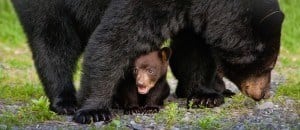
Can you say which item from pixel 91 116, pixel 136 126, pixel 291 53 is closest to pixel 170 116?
pixel 136 126

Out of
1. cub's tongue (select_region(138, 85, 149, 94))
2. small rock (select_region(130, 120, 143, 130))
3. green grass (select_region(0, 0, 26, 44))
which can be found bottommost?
small rock (select_region(130, 120, 143, 130))

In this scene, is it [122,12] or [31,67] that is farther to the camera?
[31,67]

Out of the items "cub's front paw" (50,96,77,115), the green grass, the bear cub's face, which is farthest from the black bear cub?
the green grass

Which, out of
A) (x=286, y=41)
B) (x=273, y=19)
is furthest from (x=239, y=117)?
(x=286, y=41)

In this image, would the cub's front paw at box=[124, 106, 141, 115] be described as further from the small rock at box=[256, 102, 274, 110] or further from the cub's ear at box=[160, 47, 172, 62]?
the small rock at box=[256, 102, 274, 110]

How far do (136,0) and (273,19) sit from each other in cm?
130

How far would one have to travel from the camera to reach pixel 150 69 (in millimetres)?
7906

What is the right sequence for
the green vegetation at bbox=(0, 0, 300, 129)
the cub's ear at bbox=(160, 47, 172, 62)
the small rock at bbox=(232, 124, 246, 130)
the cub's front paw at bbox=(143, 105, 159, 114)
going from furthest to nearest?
1. the cub's ear at bbox=(160, 47, 172, 62)
2. the cub's front paw at bbox=(143, 105, 159, 114)
3. the green vegetation at bbox=(0, 0, 300, 129)
4. the small rock at bbox=(232, 124, 246, 130)

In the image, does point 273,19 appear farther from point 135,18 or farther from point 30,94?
point 30,94

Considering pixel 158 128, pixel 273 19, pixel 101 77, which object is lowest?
pixel 158 128

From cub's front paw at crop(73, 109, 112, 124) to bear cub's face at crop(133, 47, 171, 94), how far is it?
0.58m

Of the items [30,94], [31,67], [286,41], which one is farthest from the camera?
[286,41]

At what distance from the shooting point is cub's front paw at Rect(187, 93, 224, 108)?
8.26 metres

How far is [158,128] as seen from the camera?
6.80 m
